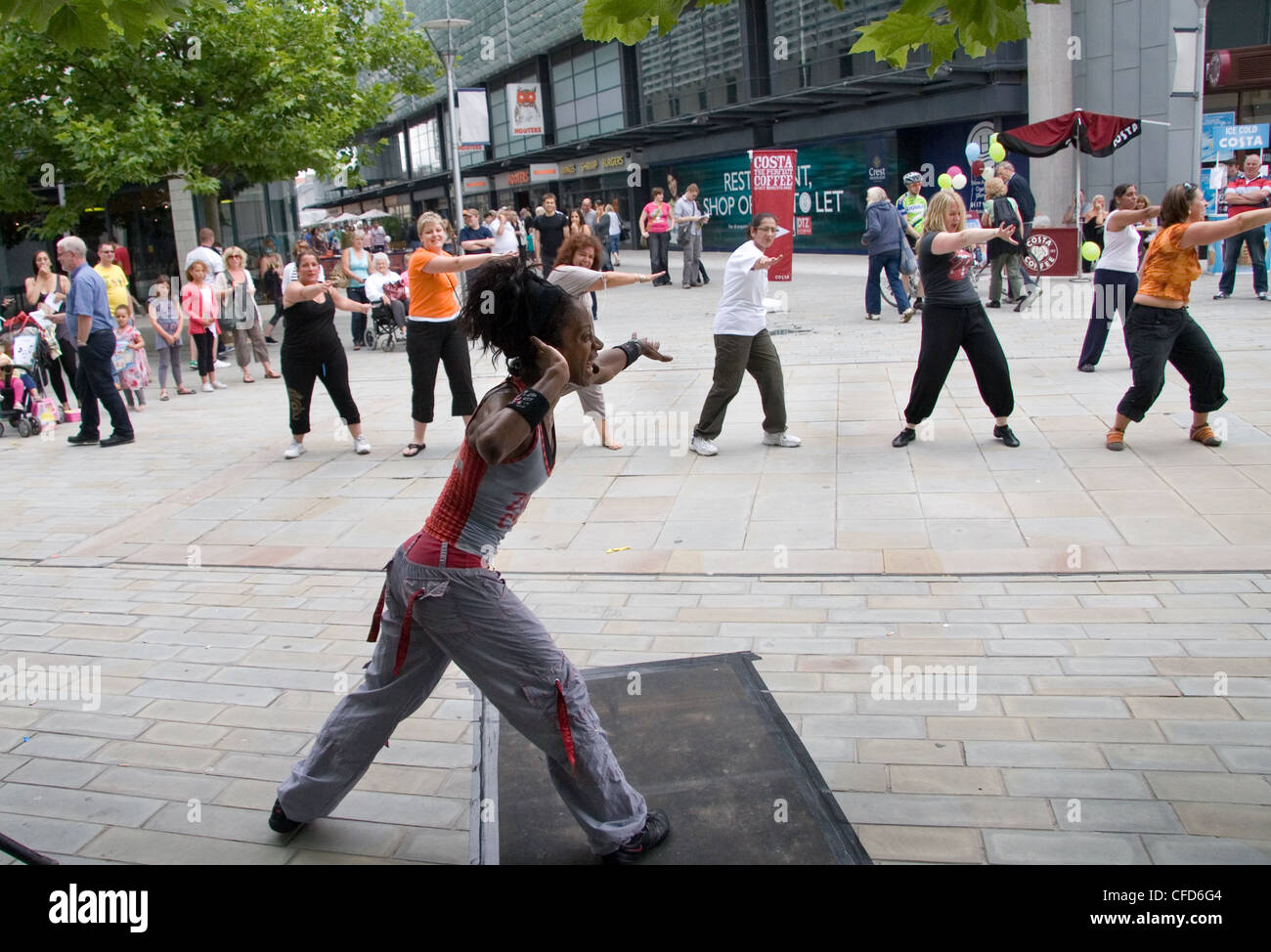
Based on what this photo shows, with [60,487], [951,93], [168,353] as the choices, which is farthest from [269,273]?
[951,93]

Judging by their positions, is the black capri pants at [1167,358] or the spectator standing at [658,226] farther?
the spectator standing at [658,226]

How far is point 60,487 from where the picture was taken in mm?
8883

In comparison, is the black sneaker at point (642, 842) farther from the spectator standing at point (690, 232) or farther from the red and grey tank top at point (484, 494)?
the spectator standing at point (690, 232)

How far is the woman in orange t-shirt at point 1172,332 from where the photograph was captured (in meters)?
7.39

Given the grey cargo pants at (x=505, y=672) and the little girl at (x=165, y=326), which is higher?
the little girl at (x=165, y=326)

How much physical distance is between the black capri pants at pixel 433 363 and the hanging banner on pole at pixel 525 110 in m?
30.5

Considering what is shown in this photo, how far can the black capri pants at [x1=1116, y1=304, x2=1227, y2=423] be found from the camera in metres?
7.42

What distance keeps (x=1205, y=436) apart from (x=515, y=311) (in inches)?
240

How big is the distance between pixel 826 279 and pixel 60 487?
50.7 ft

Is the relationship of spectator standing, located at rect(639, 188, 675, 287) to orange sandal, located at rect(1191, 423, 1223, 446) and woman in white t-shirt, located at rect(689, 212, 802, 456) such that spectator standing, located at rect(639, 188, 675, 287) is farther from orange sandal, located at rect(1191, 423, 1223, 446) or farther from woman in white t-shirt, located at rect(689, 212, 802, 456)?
orange sandal, located at rect(1191, 423, 1223, 446)

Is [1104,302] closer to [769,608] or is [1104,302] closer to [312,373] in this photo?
[769,608]

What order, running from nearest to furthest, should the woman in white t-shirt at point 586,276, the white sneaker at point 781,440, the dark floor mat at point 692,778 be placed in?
the dark floor mat at point 692,778
the woman in white t-shirt at point 586,276
the white sneaker at point 781,440

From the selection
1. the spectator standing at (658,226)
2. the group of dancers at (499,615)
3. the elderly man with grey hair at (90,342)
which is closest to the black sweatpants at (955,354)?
the group of dancers at (499,615)
